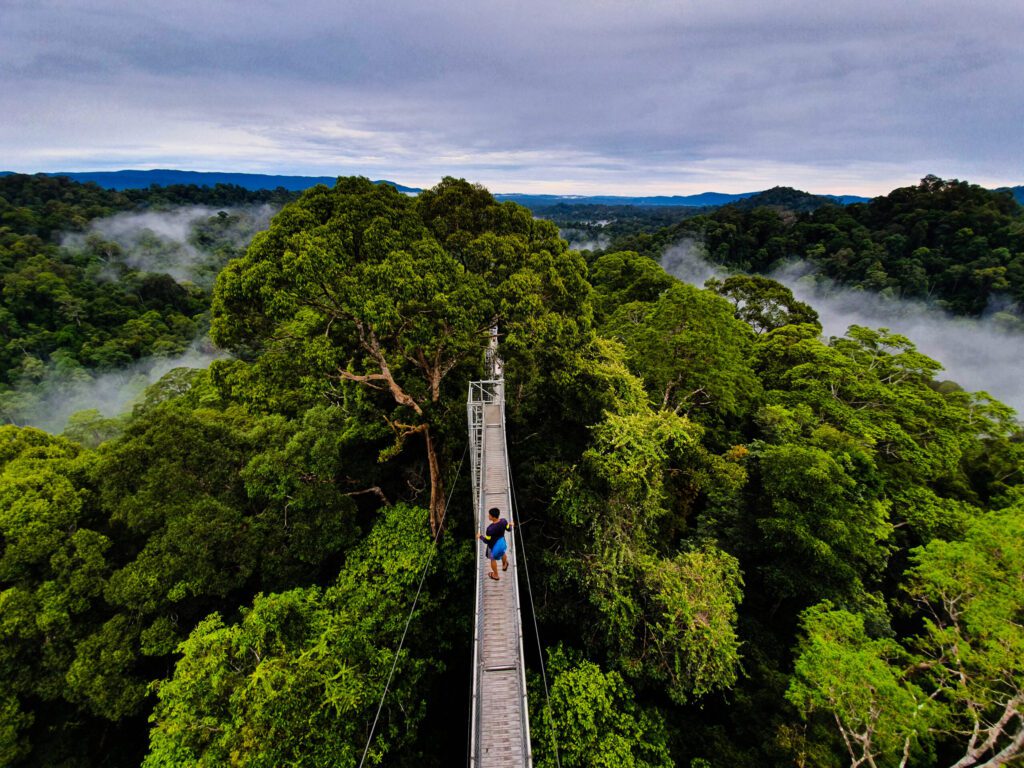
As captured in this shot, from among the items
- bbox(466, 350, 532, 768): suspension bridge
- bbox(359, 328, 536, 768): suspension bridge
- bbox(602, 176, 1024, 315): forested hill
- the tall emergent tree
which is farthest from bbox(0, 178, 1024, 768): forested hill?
bbox(602, 176, 1024, 315): forested hill

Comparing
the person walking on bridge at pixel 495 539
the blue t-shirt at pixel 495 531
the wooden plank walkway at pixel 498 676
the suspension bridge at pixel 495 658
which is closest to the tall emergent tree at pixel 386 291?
the suspension bridge at pixel 495 658

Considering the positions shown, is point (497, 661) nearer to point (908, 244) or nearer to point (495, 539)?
point (495, 539)

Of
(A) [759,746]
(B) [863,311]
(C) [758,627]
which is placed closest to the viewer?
(A) [759,746]

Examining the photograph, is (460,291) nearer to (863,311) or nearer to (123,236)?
(863,311)

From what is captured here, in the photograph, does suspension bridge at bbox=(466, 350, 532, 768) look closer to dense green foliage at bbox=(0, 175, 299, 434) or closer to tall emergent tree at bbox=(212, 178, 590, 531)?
tall emergent tree at bbox=(212, 178, 590, 531)

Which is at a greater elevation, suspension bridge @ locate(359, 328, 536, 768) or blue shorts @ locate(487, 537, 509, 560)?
blue shorts @ locate(487, 537, 509, 560)

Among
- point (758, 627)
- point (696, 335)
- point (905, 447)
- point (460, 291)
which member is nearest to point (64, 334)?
point (460, 291)

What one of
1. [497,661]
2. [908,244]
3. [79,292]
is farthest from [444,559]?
[908,244]
